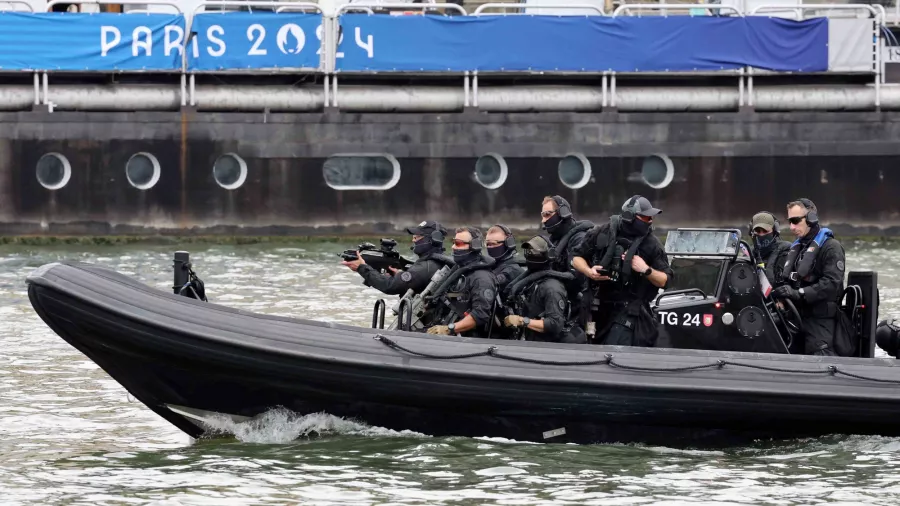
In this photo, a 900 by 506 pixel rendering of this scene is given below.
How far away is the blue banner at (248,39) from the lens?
22453 millimetres

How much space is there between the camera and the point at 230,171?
75.5ft

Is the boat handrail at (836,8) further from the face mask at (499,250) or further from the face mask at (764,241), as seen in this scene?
the face mask at (499,250)

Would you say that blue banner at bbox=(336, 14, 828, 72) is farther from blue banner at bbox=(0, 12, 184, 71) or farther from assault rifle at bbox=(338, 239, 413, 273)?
assault rifle at bbox=(338, 239, 413, 273)

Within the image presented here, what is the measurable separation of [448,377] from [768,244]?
307cm

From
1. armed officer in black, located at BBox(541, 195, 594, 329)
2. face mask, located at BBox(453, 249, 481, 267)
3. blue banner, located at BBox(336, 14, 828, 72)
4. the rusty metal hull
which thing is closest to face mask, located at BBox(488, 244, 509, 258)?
face mask, located at BBox(453, 249, 481, 267)

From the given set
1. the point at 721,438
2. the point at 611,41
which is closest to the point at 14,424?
the point at 721,438

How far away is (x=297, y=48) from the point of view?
22.7 metres

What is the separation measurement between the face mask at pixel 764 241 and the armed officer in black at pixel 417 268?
2.40m

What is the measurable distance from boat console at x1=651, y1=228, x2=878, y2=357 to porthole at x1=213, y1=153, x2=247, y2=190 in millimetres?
12733

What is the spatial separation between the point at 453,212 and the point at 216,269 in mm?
4645

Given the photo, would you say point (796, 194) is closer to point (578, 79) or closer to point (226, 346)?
point (578, 79)

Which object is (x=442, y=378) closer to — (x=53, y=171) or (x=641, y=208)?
(x=641, y=208)

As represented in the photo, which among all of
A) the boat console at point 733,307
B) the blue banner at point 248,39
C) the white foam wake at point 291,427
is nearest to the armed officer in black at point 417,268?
the white foam wake at point 291,427

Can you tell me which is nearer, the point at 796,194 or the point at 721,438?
the point at 721,438
